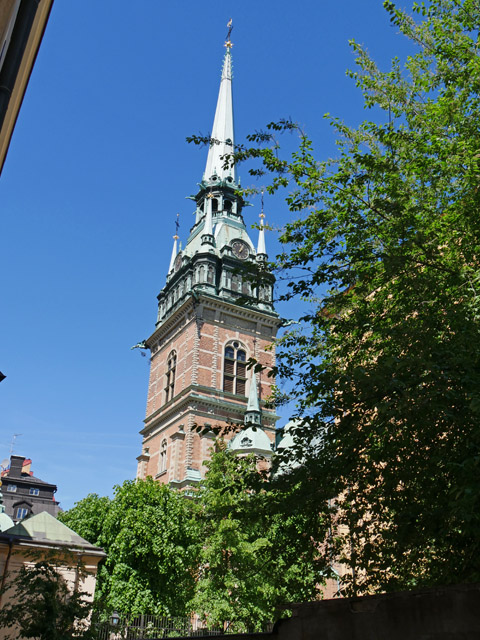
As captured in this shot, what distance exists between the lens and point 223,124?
202 ft

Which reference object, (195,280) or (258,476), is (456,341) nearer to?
(258,476)

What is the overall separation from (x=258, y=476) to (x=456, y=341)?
3.74 m

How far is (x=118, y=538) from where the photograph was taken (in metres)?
24.8

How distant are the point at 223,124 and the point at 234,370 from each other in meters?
29.9

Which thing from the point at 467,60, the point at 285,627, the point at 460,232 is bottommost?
the point at 285,627

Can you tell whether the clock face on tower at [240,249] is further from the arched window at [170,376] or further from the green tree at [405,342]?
the green tree at [405,342]

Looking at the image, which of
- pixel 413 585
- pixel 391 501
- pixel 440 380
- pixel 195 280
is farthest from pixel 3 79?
pixel 195 280

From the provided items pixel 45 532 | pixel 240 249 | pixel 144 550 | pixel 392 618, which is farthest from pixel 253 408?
pixel 392 618

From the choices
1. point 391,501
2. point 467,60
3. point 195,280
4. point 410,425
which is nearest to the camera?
point 410,425

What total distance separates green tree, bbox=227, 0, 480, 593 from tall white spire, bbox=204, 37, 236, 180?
146ft

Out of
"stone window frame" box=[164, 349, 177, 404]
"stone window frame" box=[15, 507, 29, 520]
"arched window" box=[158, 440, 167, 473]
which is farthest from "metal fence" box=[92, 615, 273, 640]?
"stone window frame" box=[15, 507, 29, 520]

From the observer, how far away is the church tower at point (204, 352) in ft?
136

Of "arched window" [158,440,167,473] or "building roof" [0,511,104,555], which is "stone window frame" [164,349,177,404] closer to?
"arched window" [158,440,167,473]

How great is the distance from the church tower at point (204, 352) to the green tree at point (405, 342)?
26666 millimetres
